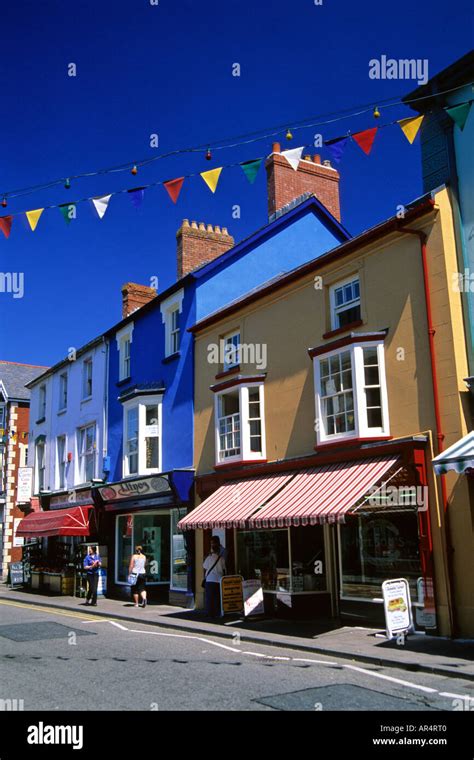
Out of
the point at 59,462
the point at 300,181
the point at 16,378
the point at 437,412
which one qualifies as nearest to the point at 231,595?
the point at 437,412

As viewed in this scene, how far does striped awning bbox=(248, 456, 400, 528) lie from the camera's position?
12.3m

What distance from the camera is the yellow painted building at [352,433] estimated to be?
12.2 m

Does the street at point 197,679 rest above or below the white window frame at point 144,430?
below

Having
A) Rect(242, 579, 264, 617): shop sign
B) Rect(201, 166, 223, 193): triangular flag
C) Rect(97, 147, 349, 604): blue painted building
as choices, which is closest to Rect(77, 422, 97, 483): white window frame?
Rect(97, 147, 349, 604): blue painted building

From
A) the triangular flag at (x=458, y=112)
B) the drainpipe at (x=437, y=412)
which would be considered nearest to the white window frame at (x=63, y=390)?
the drainpipe at (x=437, y=412)

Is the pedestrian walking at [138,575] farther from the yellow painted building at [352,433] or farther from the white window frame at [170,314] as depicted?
the white window frame at [170,314]

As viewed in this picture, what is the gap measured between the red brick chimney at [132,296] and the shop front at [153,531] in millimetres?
7809

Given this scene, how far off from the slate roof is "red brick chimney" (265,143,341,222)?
2238 cm

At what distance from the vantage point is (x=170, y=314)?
21.7 metres

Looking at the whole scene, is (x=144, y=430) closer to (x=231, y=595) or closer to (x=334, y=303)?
(x=231, y=595)

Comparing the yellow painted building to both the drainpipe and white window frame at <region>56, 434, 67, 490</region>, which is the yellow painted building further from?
white window frame at <region>56, 434, 67, 490</region>

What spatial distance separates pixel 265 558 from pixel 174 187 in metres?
9.30
